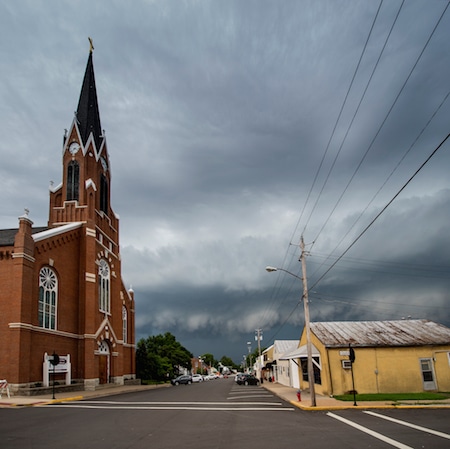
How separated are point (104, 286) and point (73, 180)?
36.2 feet

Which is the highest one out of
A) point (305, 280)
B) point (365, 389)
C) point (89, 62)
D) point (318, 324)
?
point (89, 62)

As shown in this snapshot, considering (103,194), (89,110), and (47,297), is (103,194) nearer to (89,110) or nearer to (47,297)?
(89,110)

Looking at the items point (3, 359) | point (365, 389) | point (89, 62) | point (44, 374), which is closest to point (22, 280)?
point (3, 359)

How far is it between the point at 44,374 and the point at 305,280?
827 inches

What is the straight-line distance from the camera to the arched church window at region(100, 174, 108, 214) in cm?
4862

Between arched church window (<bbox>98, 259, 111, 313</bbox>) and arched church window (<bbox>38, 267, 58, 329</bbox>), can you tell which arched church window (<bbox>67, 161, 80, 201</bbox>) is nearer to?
arched church window (<bbox>98, 259, 111, 313</bbox>)

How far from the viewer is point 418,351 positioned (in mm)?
26953

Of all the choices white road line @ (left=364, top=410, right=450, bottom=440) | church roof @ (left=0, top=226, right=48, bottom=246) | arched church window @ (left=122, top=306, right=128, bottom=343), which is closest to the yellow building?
white road line @ (left=364, top=410, right=450, bottom=440)

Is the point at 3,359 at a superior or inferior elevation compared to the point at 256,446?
superior

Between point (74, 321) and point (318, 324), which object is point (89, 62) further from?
point (318, 324)

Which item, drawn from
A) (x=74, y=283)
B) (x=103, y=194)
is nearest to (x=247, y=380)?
(x=74, y=283)

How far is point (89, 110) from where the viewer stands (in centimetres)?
4988

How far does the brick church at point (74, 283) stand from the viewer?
30719 millimetres

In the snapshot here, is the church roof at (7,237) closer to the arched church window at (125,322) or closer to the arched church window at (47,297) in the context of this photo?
the arched church window at (47,297)
